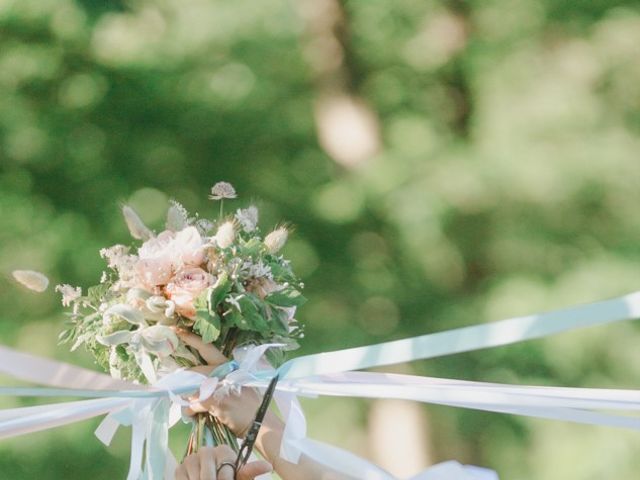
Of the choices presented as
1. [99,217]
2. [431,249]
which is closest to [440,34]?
[431,249]

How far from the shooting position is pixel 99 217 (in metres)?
4.54

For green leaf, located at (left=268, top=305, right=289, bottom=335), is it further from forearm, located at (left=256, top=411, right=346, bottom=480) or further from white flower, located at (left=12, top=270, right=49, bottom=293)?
white flower, located at (left=12, top=270, right=49, bottom=293)

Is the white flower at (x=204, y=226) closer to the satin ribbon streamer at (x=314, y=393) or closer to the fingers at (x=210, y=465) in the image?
the satin ribbon streamer at (x=314, y=393)

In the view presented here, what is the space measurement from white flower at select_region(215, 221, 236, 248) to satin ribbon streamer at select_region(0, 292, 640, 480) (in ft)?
0.60

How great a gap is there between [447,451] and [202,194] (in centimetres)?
144

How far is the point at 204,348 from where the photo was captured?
6.07 ft

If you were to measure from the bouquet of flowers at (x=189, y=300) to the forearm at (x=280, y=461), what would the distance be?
0.20 feet

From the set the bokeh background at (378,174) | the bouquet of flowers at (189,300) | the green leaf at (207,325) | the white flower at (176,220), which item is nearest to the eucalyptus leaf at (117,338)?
the bouquet of flowers at (189,300)

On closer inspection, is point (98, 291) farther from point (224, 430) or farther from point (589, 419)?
point (589, 419)

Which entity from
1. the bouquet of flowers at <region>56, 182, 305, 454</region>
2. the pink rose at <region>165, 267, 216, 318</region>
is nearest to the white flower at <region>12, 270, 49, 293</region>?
the bouquet of flowers at <region>56, 182, 305, 454</region>

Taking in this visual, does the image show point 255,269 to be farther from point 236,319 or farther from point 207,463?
point 207,463

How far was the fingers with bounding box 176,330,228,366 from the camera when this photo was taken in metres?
1.84

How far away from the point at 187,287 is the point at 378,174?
2713 millimetres

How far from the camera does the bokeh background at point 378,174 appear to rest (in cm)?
440
